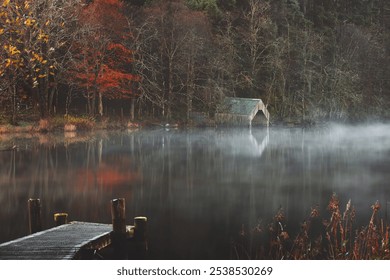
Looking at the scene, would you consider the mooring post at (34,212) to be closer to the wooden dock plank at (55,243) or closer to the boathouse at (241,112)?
the wooden dock plank at (55,243)

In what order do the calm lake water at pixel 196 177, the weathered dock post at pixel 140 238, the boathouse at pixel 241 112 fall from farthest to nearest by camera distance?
the boathouse at pixel 241 112 → the calm lake water at pixel 196 177 → the weathered dock post at pixel 140 238

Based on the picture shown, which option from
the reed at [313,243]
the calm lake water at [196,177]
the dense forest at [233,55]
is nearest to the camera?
the reed at [313,243]

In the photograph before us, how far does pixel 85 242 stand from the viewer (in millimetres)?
3641

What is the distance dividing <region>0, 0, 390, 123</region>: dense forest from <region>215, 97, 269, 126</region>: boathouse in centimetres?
12

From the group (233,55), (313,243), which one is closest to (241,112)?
(233,55)

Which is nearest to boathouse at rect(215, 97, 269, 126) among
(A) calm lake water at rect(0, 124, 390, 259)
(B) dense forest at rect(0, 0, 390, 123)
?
(B) dense forest at rect(0, 0, 390, 123)

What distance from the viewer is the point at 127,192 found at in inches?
222

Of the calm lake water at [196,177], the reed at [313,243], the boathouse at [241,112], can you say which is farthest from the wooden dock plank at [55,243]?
the boathouse at [241,112]

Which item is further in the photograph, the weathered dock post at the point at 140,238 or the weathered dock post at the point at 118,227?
the weathered dock post at the point at 140,238

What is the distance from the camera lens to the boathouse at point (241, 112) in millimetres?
6969

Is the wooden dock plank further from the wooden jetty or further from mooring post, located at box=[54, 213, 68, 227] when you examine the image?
mooring post, located at box=[54, 213, 68, 227]

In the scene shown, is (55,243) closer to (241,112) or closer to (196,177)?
(196,177)
